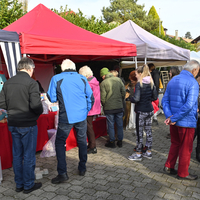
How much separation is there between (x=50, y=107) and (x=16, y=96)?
1.83 metres

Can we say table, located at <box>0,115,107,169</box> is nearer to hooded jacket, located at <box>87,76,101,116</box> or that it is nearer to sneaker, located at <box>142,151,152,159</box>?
hooded jacket, located at <box>87,76,101,116</box>

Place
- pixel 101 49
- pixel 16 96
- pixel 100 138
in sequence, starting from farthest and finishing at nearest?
pixel 100 138 → pixel 101 49 → pixel 16 96

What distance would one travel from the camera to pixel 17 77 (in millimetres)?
2572

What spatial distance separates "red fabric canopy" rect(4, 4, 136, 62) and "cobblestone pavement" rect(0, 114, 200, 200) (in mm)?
1887

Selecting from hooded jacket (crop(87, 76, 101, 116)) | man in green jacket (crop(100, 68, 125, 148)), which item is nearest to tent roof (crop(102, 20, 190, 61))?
man in green jacket (crop(100, 68, 125, 148))

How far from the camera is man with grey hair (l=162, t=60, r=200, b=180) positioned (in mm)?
2740

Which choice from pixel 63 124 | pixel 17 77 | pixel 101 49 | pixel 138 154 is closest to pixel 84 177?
pixel 63 124

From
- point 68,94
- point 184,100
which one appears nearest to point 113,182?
point 68,94

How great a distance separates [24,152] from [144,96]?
200 cm

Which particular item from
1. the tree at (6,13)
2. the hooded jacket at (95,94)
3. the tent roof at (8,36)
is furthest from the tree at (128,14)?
the tent roof at (8,36)

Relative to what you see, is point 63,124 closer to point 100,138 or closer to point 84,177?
point 84,177

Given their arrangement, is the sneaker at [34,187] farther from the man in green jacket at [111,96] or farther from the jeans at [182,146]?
the man in green jacket at [111,96]

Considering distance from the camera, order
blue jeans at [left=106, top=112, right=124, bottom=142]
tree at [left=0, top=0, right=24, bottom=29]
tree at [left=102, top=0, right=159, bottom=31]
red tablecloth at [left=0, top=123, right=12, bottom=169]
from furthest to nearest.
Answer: tree at [left=102, top=0, right=159, bottom=31] < tree at [left=0, top=0, right=24, bottom=29] < blue jeans at [left=106, top=112, right=124, bottom=142] < red tablecloth at [left=0, top=123, right=12, bottom=169]

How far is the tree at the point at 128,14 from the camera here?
3088 centimetres
